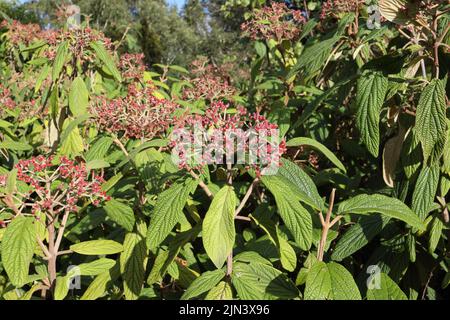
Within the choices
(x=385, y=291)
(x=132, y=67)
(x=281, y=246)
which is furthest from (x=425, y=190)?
(x=132, y=67)

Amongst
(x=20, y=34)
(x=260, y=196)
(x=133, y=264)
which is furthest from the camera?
(x=20, y=34)

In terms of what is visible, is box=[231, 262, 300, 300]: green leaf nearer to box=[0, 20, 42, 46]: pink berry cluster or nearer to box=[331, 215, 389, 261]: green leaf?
box=[331, 215, 389, 261]: green leaf

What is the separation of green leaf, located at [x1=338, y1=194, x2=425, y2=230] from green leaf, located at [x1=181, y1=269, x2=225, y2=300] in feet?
1.39

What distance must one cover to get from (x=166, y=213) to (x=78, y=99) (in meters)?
1.17

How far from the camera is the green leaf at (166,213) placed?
3.97 ft

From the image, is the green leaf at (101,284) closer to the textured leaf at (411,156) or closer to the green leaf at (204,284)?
the green leaf at (204,284)

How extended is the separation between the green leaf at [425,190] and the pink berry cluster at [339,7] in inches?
43.5

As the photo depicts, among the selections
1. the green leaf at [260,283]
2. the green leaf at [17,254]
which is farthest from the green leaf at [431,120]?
the green leaf at [17,254]

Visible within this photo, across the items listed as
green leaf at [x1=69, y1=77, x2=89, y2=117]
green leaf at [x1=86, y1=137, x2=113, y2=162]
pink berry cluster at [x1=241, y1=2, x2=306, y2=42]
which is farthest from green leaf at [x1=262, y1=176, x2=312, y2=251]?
pink berry cluster at [x1=241, y1=2, x2=306, y2=42]

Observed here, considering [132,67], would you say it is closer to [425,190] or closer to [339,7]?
[339,7]

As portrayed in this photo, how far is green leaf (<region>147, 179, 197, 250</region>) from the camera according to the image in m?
1.21

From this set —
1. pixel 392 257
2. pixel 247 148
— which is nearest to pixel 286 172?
pixel 247 148

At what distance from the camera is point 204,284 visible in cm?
127
